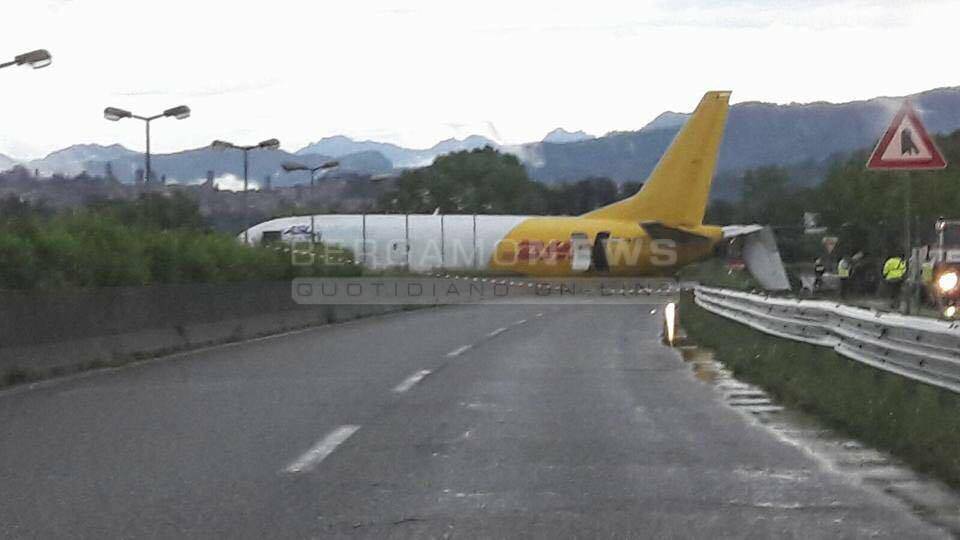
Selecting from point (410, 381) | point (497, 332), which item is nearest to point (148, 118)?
point (497, 332)

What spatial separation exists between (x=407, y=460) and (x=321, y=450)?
0.82m

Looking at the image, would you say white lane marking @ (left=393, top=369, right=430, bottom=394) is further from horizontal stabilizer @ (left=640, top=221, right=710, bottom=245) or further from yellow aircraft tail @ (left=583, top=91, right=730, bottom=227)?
yellow aircraft tail @ (left=583, top=91, right=730, bottom=227)

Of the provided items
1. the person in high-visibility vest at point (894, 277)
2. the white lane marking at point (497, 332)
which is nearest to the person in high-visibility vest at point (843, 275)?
the person in high-visibility vest at point (894, 277)

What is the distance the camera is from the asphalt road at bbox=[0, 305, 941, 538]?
8.00m

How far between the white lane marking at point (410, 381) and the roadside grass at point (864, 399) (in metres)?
3.92

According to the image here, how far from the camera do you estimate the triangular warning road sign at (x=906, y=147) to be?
1414 centimetres

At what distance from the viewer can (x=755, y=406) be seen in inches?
A: 568

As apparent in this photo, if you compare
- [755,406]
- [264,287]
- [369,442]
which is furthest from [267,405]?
[264,287]

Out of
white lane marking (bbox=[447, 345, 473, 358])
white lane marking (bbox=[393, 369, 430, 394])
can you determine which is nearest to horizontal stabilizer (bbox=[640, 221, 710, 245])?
white lane marking (bbox=[447, 345, 473, 358])

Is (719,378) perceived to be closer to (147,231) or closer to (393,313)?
(147,231)

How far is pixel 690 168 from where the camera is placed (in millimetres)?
62594

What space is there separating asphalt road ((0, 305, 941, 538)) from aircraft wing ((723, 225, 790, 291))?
136 feet

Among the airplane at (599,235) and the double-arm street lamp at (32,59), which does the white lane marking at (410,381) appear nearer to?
the double-arm street lamp at (32,59)

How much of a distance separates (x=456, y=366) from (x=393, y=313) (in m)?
24.1
